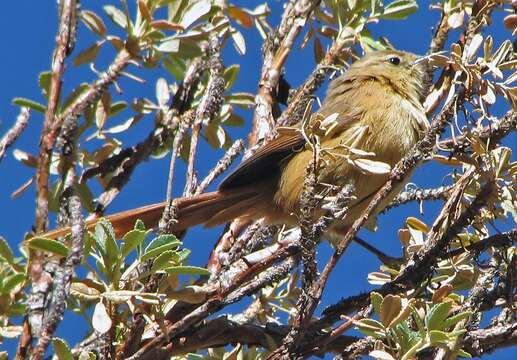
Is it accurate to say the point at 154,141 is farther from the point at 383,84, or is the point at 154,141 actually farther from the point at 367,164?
the point at 383,84

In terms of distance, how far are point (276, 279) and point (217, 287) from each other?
247mm

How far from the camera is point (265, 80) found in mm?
3371

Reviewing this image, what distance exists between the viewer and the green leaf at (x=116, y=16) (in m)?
2.71

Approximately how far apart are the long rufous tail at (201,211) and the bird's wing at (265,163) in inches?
2.1

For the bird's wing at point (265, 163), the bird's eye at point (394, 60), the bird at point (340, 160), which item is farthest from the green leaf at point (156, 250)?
the bird's eye at point (394, 60)

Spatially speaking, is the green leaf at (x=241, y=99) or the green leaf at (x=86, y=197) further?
the green leaf at (x=241, y=99)

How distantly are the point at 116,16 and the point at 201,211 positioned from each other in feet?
3.68

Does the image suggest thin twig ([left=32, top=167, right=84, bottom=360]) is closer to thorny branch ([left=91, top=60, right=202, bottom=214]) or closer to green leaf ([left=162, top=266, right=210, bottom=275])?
green leaf ([left=162, top=266, right=210, bottom=275])

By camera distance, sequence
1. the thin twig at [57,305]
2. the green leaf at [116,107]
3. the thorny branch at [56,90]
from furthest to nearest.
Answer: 1. the green leaf at [116,107]
2. the thorny branch at [56,90]
3. the thin twig at [57,305]

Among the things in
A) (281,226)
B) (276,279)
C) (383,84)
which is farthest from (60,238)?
(383,84)

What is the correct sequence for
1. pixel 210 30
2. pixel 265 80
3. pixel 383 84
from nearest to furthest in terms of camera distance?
pixel 210 30 → pixel 265 80 → pixel 383 84

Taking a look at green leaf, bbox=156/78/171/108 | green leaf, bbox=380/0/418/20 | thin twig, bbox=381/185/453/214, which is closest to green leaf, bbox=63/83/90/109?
green leaf, bbox=156/78/171/108

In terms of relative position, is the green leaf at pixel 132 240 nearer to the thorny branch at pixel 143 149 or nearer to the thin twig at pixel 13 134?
the thin twig at pixel 13 134

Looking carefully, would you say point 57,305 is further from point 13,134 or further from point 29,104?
point 29,104
